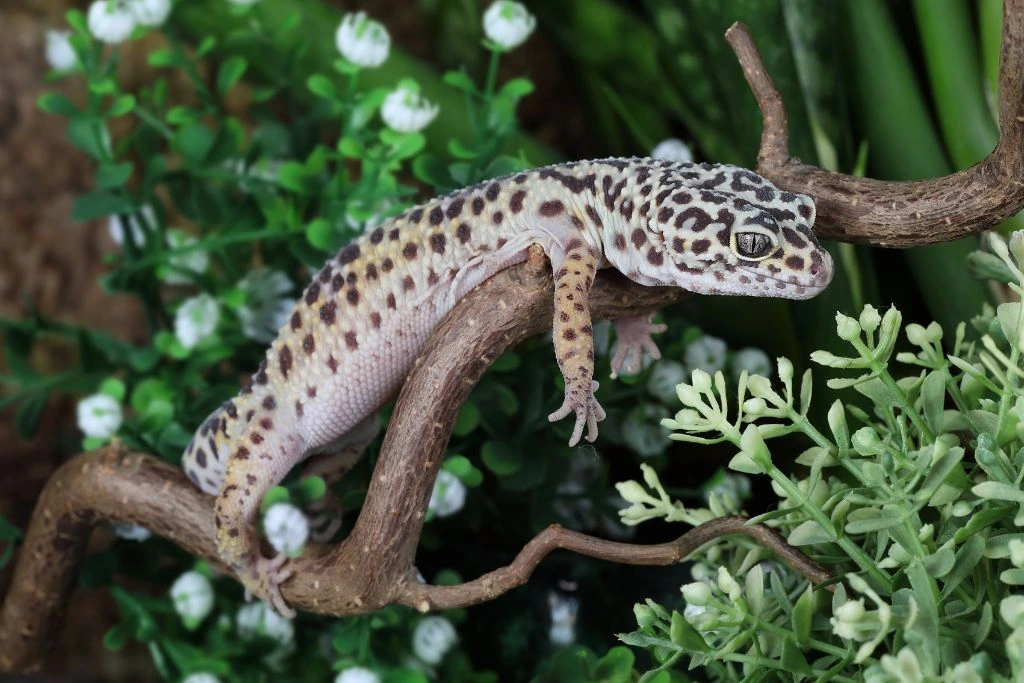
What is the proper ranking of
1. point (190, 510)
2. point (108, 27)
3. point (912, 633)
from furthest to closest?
point (108, 27) → point (190, 510) → point (912, 633)

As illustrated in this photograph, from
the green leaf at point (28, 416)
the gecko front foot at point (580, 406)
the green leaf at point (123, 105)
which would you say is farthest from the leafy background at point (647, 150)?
the gecko front foot at point (580, 406)

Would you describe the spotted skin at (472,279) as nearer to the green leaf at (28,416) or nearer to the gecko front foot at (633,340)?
the gecko front foot at (633,340)

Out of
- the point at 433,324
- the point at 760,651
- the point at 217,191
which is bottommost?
the point at 760,651

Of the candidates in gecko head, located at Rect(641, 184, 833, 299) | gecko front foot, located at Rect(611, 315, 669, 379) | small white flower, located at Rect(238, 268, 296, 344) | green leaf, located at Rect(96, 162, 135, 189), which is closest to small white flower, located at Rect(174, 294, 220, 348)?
small white flower, located at Rect(238, 268, 296, 344)

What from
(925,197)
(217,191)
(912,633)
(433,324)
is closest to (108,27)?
(217,191)

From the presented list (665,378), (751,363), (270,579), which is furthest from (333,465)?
(751,363)

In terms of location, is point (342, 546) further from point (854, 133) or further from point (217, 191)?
point (854, 133)

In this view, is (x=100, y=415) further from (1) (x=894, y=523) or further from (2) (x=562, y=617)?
(1) (x=894, y=523)
